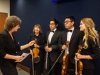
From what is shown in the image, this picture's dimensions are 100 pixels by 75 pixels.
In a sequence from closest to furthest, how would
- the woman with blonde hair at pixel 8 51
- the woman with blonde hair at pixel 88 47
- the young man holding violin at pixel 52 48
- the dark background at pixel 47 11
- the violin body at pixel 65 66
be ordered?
the woman with blonde hair at pixel 8 51
the woman with blonde hair at pixel 88 47
the violin body at pixel 65 66
the dark background at pixel 47 11
the young man holding violin at pixel 52 48

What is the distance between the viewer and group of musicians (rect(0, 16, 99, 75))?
236 centimetres

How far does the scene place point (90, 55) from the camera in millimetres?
2357

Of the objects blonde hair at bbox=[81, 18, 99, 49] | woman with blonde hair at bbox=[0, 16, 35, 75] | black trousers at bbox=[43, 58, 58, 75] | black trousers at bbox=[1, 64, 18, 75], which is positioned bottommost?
black trousers at bbox=[43, 58, 58, 75]

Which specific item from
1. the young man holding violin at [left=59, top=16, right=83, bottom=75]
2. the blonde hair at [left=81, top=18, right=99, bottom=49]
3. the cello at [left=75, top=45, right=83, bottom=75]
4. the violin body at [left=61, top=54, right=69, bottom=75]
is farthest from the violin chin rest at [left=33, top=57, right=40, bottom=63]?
the blonde hair at [left=81, top=18, right=99, bottom=49]

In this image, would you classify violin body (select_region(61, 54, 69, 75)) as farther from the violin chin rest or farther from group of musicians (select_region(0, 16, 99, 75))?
the violin chin rest

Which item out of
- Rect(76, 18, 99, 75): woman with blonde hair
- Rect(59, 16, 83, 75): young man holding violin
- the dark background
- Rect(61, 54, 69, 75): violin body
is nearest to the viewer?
Rect(76, 18, 99, 75): woman with blonde hair

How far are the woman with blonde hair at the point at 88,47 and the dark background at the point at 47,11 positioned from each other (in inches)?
20.3

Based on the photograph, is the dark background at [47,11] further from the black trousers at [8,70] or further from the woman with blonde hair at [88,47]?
the black trousers at [8,70]

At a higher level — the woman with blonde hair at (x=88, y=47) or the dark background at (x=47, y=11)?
the dark background at (x=47, y=11)

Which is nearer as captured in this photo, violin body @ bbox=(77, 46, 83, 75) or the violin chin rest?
violin body @ bbox=(77, 46, 83, 75)

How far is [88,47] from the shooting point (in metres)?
2.38

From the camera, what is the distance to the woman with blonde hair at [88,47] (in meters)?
2.34

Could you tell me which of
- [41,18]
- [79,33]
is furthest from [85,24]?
[41,18]

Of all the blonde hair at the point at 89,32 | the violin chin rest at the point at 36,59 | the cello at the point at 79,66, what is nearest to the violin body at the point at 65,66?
the cello at the point at 79,66
